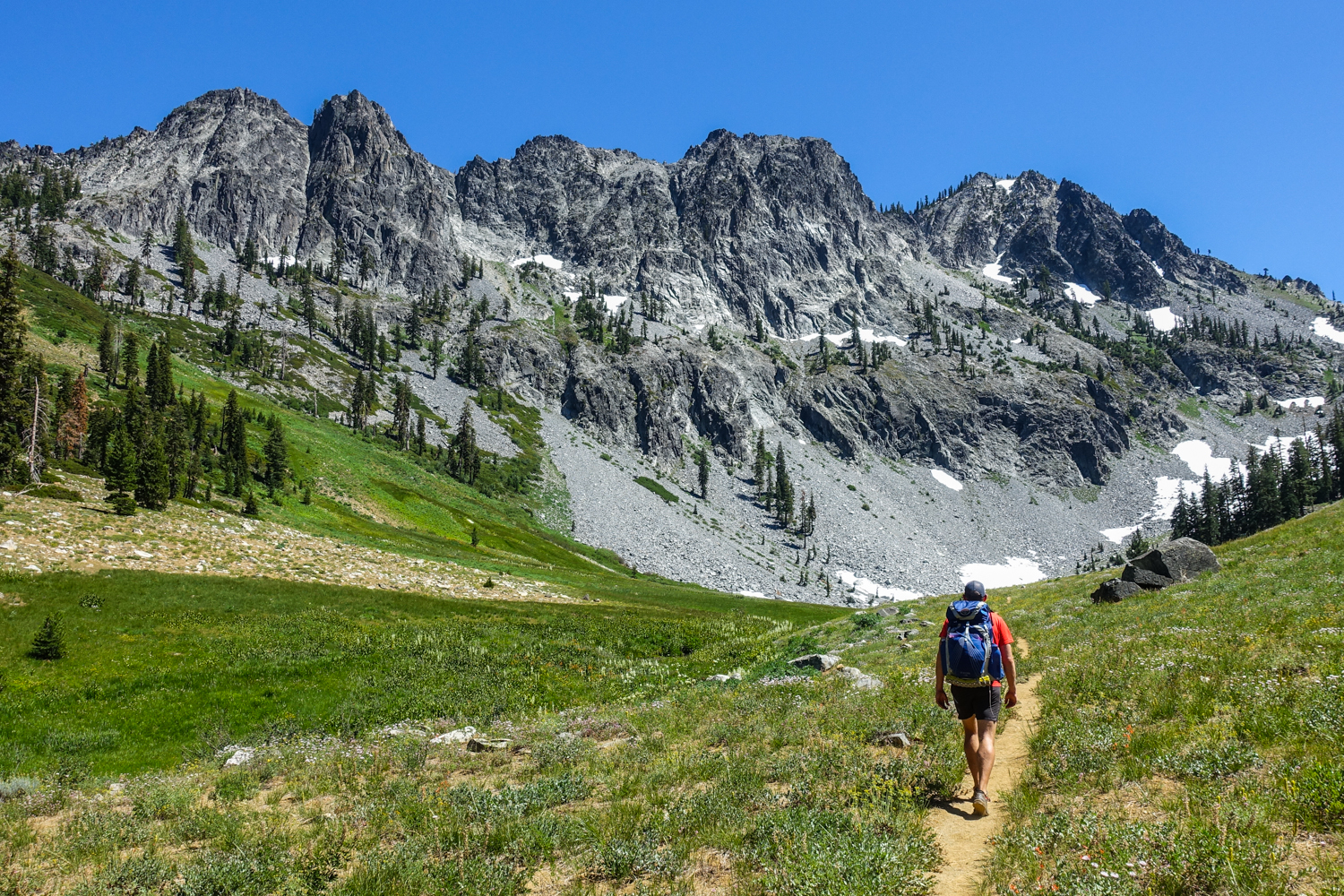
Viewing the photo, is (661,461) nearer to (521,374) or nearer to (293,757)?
(521,374)

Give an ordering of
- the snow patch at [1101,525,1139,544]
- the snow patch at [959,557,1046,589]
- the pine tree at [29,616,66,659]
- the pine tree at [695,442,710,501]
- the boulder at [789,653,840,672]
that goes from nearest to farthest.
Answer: the boulder at [789,653,840,672] → the pine tree at [29,616,66,659] → the snow patch at [959,557,1046,589] → the pine tree at [695,442,710,501] → the snow patch at [1101,525,1139,544]

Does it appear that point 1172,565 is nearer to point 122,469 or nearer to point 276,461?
point 122,469

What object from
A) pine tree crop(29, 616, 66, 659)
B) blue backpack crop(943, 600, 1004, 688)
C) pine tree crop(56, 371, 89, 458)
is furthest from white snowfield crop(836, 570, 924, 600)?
pine tree crop(56, 371, 89, 458)

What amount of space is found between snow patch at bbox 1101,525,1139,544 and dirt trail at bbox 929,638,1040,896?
688ft

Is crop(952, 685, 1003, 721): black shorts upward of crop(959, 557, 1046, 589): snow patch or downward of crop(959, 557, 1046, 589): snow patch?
upward

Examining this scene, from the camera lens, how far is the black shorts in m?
8.45

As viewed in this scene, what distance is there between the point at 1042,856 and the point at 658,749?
7.50 meters

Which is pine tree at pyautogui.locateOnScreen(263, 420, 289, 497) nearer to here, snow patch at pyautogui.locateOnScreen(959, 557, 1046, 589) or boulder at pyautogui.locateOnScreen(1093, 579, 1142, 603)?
boulder at pyautogui.locateOnScreen(1093, 579, 1142, 603)

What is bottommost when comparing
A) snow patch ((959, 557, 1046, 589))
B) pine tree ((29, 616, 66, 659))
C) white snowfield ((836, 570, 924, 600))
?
white snowfield ((836, 570, 924, 600))

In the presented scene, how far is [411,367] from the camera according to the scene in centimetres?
17925

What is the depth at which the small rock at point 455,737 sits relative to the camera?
14219 millimetres

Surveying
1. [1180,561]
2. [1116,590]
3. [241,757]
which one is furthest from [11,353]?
[1180,561]

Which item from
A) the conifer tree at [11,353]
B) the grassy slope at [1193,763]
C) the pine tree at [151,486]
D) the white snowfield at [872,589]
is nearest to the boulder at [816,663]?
the grassy slope at [1193,763]

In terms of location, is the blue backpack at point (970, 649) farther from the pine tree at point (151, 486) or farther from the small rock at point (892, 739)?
the pine tree at point (151, 486)
